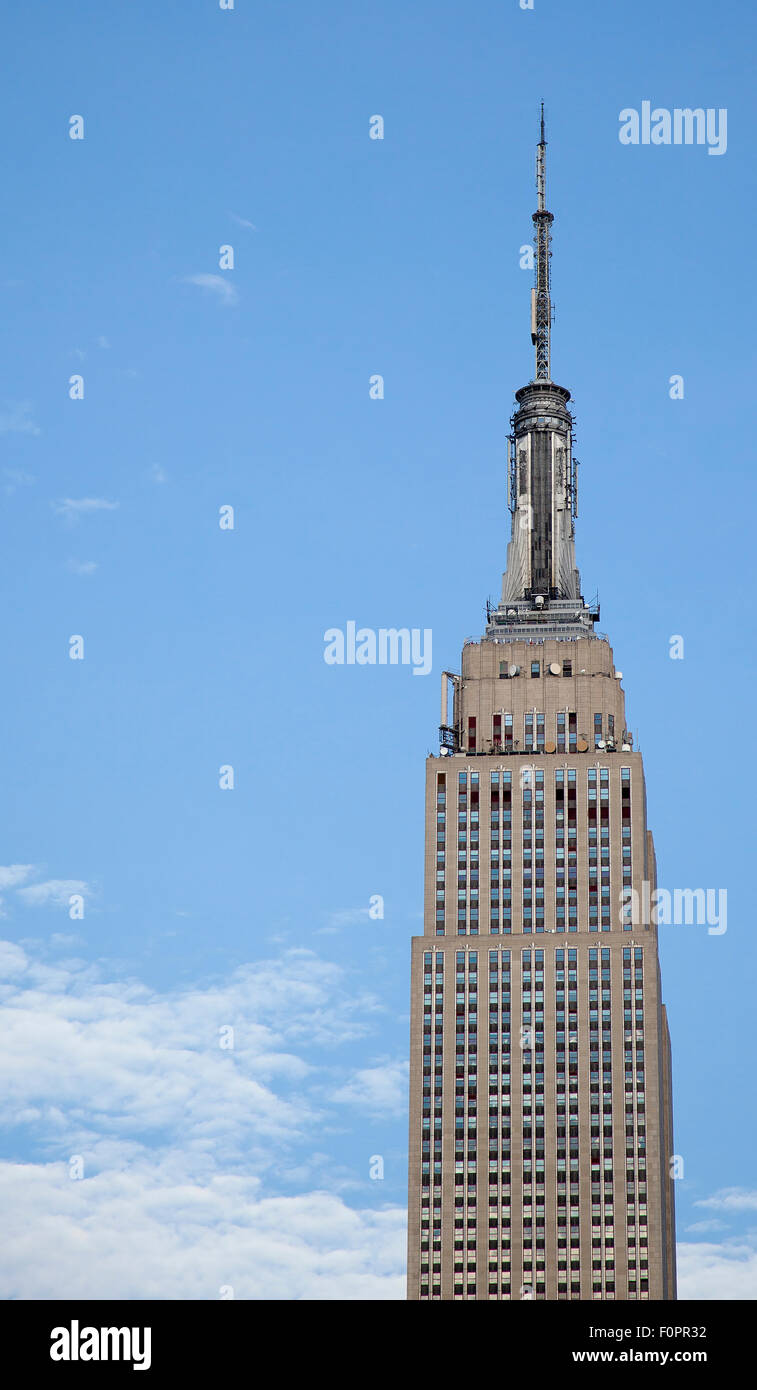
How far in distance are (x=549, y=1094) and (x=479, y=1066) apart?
6.84 meters
